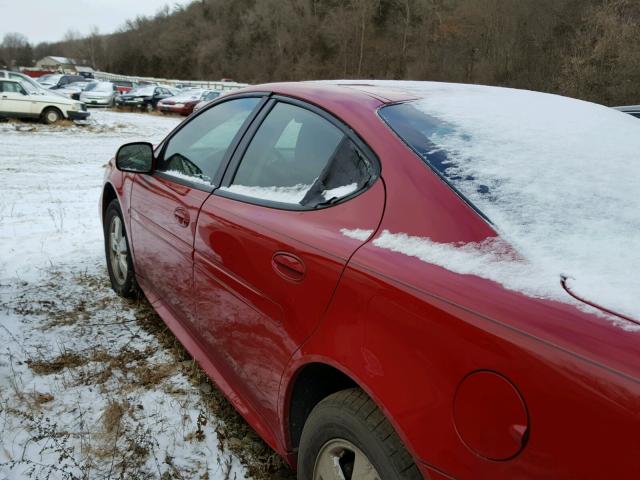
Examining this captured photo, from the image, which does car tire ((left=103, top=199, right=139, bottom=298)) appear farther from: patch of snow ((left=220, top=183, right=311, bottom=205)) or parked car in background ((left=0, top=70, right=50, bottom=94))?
parked car in background ((left=0, top=70, right=50, bottom=94))

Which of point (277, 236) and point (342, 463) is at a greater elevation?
point (277, 236)

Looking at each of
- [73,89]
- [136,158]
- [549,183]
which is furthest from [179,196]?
[73,89]

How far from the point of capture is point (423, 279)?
126 centimetres

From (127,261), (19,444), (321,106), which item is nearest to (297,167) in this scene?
(321,106)

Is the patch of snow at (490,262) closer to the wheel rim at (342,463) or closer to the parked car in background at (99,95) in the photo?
the wheel rim at (342,463)

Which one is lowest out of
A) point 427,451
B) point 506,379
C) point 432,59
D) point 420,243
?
point 427,451

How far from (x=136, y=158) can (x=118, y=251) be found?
1.01 metres

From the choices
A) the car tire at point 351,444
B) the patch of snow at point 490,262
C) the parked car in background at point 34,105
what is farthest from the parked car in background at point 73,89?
the patch of snow at point 490,262

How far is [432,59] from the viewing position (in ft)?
149

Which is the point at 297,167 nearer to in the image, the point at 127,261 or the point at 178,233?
the point at 178,233

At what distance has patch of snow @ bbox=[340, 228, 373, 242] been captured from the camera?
1473mm

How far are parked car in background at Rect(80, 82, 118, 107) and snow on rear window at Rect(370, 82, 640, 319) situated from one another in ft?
82.7

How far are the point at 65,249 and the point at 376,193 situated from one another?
168 inches

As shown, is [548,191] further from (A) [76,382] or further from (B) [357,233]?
(A) [76,382]
